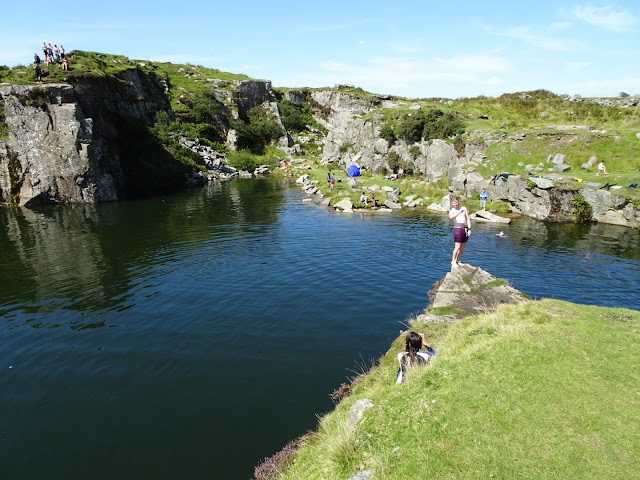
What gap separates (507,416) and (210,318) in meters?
17.6

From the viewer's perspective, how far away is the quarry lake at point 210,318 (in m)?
13.6

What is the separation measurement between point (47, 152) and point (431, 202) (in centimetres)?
6447

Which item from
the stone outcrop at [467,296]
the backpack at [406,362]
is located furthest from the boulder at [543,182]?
the backpack at [406,362]

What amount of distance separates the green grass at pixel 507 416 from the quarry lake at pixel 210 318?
14.5ft

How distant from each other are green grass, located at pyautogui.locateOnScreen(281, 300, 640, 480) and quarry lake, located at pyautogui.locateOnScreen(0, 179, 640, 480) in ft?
14.5

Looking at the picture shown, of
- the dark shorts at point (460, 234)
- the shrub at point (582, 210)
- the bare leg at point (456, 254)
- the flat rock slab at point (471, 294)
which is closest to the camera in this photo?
the flat rock slab at point (471, 294)

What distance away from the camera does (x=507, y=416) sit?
359 inches

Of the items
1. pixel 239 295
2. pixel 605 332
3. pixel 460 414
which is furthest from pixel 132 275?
pixel 605 332

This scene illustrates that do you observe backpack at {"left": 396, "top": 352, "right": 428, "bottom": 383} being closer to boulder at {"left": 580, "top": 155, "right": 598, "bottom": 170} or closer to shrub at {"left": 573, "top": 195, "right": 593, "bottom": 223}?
shrub at {"left": 573, "top": 195, "right": 593, "bottom": 223}

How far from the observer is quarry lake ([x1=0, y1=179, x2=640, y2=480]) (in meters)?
13.6

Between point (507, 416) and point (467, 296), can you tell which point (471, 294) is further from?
point (507, 416)

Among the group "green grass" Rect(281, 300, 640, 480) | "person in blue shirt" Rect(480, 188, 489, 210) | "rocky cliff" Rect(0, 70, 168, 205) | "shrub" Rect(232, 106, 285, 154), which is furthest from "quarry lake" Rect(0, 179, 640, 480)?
"shrub" Rect(232, 106, 285, 154)

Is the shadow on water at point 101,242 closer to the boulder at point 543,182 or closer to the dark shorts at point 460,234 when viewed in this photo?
the dark shorts at point 460,234

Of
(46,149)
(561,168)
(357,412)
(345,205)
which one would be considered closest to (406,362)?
(357,412)
